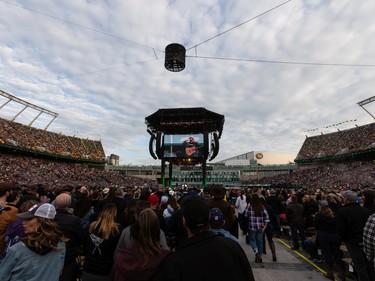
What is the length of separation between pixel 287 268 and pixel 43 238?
6.03 metres

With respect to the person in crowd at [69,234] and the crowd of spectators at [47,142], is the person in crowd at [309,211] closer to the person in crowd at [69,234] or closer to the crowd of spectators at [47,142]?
the person in crowd at [69,234]

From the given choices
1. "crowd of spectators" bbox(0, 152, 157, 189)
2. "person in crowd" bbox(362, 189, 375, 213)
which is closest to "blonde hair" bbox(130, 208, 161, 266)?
"person in crowd" bbox(362, 189, 375, 213)

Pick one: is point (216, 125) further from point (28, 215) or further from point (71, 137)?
point (71, 137)

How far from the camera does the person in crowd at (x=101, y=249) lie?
2.99 metres

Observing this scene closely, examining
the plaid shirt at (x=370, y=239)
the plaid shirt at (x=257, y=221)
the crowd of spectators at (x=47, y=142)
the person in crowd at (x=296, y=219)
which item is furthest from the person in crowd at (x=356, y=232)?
the crowd of spectators at (x=47, y=142)

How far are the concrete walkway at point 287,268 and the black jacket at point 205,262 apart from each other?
14.5ft

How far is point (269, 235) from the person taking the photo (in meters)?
6.83

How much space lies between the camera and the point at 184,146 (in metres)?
35.4

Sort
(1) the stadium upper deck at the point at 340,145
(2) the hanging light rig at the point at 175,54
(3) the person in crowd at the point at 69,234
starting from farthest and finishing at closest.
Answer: (1) the stadium upper deck at the point at 340,145 → (2) the hanging light rig at the point at 175,54 → (3) the person in crowd at the point at 69,234

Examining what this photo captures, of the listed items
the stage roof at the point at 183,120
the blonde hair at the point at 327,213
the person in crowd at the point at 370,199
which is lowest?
the blonde hair at the point at 327,213

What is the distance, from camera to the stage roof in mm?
36156

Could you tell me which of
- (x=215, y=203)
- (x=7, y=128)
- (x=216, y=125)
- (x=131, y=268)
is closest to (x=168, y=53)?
(x=215, y=203)

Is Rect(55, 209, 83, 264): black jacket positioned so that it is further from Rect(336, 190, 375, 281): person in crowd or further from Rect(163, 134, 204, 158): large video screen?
Rect(163, 134, 204, 158): large video screen

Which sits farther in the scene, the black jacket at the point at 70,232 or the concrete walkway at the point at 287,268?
the concrete walkway at the point at 287,268
